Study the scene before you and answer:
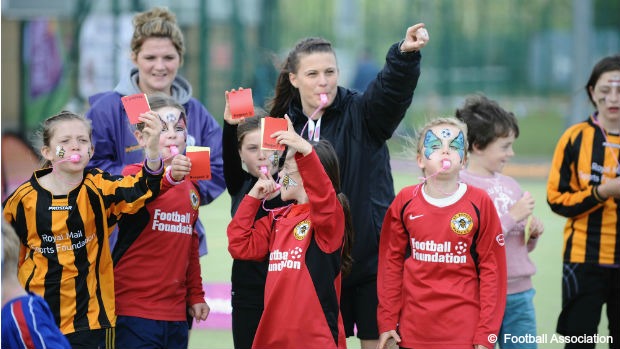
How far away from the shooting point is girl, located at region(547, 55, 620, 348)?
5215mm

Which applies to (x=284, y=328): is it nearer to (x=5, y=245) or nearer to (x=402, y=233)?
(x=402, y=233)

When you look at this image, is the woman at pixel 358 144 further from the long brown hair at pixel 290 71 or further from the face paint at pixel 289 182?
the face paint at pixel 289 182

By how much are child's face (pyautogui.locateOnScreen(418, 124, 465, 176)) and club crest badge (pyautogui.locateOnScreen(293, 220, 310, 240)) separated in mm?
653

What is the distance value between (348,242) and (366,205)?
281mm

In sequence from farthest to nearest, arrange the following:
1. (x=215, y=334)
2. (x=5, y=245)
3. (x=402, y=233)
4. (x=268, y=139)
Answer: (x=215, y=334)
(x=402, y=233)
(x=268, y=139)
(x=5, y=245)

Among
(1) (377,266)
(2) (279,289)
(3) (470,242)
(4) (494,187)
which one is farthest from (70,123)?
(4) (494,187)

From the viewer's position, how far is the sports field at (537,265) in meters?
6.43

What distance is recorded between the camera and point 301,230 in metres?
4.24

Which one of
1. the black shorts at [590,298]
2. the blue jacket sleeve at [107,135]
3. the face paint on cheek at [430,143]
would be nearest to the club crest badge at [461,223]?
the face paint on cheek at [430,143]

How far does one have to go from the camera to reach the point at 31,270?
13.9 ft

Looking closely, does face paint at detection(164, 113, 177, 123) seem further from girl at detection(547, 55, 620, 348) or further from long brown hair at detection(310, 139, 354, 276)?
girl at detection(547, 55, 620, 348)

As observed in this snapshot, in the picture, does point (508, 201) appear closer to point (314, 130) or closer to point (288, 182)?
point (314, 130)

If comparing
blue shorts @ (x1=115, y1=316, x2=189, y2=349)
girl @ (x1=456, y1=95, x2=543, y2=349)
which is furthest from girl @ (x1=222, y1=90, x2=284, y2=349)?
girl @ (x1=456, y1=95, x2=543, y2=349)

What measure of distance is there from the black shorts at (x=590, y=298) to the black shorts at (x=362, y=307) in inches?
50.7
